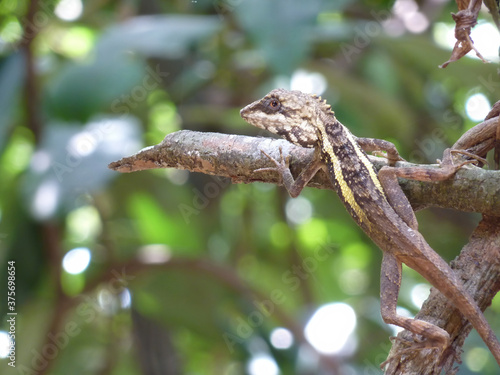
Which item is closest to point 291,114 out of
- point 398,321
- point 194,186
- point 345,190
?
point 345,190

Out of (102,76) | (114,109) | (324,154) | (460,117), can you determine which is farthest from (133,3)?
(324,154)

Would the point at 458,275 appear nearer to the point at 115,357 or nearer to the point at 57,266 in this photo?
the point at 57,266

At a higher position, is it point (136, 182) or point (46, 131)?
point (46, 131)

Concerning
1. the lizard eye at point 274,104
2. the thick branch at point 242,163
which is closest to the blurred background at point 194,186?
the lizard eye at point 274,104

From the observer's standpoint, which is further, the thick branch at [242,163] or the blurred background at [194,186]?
the blurred background at [194,186]

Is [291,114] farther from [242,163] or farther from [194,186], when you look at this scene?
[194,186]

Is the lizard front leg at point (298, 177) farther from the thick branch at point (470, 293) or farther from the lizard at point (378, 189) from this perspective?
the thick branch at point (470, 293)

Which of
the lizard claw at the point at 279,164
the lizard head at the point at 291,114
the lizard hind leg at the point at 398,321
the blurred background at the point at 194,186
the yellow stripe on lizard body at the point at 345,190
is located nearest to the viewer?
the lizard hind leg at the point at 398,321

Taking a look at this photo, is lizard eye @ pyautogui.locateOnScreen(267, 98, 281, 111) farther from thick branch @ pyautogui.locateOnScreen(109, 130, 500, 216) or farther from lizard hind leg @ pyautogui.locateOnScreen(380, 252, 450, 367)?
lizard hind leg @ pyautogui.locateOnScreen(380, 252, 450, 367)
